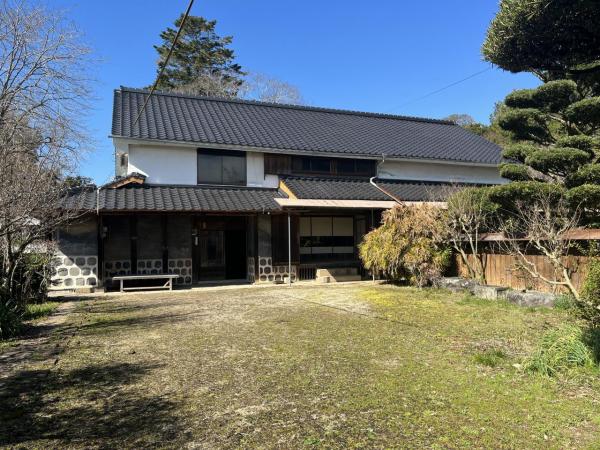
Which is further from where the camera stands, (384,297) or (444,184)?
(444,184)

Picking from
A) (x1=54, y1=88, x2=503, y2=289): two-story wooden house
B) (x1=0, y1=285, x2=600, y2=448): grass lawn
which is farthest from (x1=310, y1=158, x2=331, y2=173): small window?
(x1=0, y1=285, x2=600, y2=448): grass lawn

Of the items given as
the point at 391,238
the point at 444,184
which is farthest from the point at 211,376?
the point at 444,184

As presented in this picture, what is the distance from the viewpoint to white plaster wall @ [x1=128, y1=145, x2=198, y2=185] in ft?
50.6

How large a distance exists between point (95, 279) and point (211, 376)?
10.2 metres

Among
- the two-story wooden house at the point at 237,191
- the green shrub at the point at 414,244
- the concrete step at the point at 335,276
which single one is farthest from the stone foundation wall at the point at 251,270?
the green shrub at the point at 414,244

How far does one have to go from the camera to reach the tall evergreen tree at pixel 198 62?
33281mm

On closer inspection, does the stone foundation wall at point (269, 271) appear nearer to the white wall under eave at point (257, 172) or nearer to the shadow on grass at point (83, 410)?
the white wall under eave at point (257, 172)

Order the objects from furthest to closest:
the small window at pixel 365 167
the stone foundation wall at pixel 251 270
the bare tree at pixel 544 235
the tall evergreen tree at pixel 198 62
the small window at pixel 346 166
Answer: the tall evergreen tree at pixel 198 62
the small window at pixel 365 167
the small window at pixel 346 166
the stone foundation wall at pixel 251 270
the bare tree at pixel 544 235

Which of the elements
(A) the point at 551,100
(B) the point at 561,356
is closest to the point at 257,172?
(A) the point at 551,100

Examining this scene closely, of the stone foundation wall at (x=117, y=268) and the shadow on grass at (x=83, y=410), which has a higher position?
the stone foundation wall at (x=117, y=268)

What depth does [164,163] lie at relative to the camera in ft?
51.8

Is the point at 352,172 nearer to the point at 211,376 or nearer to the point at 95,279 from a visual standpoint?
the point at 95,279

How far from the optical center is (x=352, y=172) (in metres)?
18.6

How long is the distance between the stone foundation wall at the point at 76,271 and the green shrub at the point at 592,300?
42.1 ft
